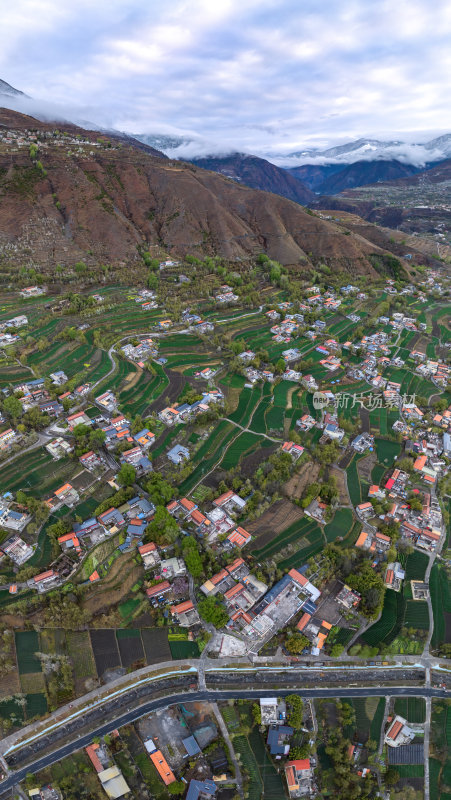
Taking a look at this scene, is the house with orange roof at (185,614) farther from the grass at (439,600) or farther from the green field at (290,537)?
the grass at (439,600)

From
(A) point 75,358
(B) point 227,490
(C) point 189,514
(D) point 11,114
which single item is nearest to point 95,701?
(C) point 189,514

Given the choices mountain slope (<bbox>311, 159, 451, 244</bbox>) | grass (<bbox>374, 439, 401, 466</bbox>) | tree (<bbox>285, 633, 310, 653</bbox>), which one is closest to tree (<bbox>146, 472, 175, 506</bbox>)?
tree (<bbox>285, 633, 310, 653</bbox>)

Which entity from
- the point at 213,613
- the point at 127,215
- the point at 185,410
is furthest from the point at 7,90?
the point at 213,613

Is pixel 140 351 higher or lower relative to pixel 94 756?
higher

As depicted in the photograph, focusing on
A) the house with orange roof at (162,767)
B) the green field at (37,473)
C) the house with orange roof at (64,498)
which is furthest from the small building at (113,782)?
the green field at (37,473)

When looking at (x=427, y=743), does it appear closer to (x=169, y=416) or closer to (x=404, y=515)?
(x=404, y=515)

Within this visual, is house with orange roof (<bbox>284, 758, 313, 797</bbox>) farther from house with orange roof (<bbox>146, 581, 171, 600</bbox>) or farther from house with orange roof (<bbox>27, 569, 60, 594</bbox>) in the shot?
house with orange roof (<bbox>27, 569, 60, 594</bbox>)

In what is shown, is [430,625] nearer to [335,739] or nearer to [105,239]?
[335,739]
